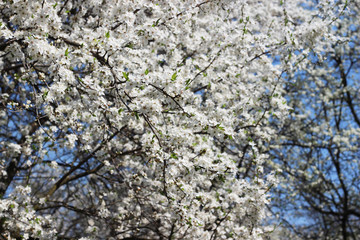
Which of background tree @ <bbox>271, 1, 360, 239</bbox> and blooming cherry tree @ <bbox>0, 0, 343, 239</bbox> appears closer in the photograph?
blooming cherry tree @ <bbox>0, 0, 343, 239</bbox>

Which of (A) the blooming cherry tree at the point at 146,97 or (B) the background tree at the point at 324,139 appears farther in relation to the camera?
(B) the background tree at the point at 324,139

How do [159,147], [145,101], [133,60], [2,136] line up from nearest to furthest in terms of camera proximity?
[145,101] < [159,147] < [133,60] < [2,136]

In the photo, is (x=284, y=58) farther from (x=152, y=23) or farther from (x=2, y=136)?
(x=2, y=136)

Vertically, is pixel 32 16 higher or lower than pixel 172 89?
higher

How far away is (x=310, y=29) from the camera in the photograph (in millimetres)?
5438

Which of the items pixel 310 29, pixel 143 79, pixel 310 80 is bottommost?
pixel 143 79

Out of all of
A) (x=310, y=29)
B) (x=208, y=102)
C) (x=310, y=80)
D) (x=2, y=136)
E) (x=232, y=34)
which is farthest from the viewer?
(x=310, y=80)

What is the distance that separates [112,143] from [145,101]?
10.2 ft

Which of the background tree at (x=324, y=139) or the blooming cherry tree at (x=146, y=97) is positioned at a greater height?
the background tree at (x=324, y=139)

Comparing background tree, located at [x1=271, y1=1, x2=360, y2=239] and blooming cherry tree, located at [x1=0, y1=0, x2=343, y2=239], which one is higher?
background tree, located at [x1=271, y1=1, x2=360, y2=239]

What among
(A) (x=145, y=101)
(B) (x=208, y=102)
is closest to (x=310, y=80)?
(B) (x=208, y=102)

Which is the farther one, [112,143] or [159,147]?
[112,143]

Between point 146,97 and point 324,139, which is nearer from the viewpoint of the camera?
point 146,97

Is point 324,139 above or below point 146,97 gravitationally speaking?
above
